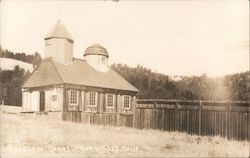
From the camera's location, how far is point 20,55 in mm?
2945

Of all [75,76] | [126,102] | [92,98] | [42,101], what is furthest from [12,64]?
[126,102]

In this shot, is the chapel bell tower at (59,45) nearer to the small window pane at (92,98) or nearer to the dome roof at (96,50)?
the dome roof at (96,50)

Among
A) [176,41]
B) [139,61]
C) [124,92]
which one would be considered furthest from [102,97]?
[176,41]

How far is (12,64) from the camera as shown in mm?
2959

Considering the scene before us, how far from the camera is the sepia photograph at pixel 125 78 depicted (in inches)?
104

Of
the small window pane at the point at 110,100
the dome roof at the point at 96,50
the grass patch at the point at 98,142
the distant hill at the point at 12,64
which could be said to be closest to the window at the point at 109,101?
the small window pane at the point at 110,100

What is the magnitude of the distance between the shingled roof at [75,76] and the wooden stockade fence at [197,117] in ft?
0.65

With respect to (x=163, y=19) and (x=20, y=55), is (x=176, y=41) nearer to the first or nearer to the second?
(x=163, y=19)

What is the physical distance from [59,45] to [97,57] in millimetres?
292

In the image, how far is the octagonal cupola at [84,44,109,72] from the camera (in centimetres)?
Answer: 279

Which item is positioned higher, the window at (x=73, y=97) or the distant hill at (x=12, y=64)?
the distant hill at (x=12, y=64)

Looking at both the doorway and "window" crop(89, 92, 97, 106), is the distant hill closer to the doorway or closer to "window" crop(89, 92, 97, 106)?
the doorway

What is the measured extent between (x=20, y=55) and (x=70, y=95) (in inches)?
18.5

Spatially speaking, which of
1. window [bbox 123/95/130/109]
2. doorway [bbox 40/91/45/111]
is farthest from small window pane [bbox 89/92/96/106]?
doorway [bbox 40/91/45/111]
